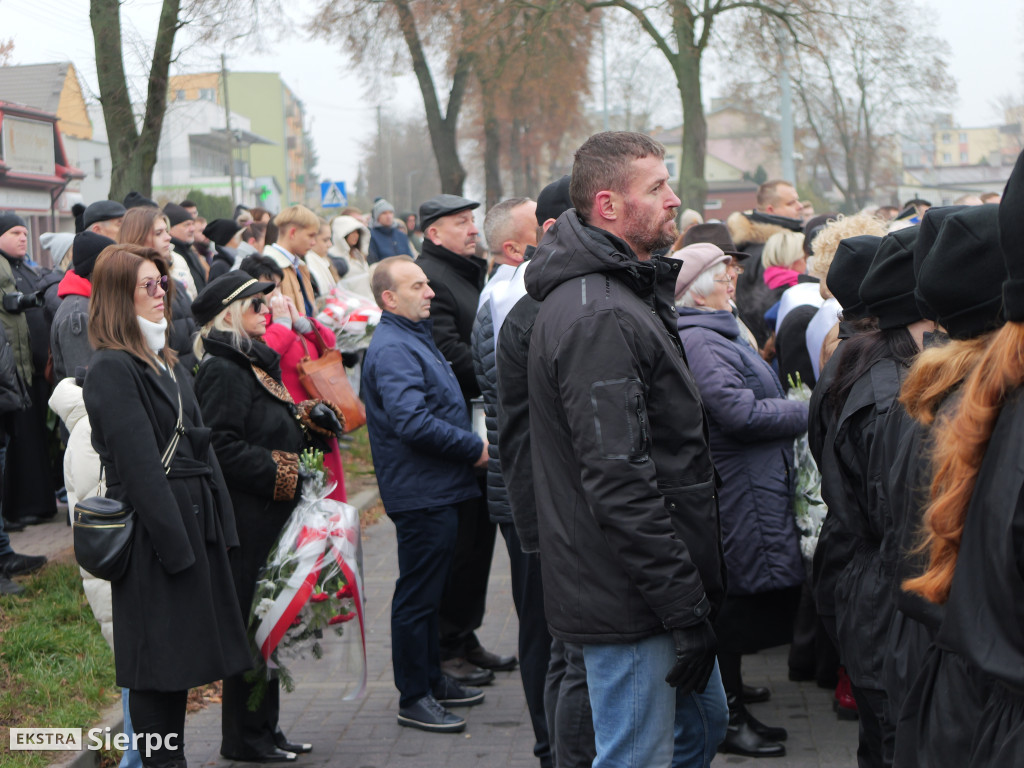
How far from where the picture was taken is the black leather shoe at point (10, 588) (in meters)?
6.34

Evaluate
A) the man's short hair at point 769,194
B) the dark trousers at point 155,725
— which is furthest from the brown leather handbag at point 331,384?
the man's short hair at point 769,194

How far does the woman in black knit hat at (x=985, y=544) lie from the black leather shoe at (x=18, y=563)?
236 inches

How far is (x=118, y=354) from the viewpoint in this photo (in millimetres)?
3908

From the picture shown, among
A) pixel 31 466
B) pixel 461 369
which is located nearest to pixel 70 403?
pixel 461 369

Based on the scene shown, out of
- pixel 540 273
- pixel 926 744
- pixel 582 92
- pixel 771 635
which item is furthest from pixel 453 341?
pixel 582 92

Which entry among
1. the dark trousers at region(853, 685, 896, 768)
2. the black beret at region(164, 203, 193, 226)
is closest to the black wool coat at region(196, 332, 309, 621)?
the dark trousers at region(853, 685, 896, 768)

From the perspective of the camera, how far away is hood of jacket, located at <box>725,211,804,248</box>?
Answer: 301 inches

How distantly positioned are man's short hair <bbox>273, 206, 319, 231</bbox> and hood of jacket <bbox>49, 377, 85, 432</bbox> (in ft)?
11.6

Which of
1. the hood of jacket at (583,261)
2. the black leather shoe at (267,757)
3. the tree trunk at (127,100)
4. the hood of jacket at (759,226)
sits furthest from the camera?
the tree trunk at (127,100)

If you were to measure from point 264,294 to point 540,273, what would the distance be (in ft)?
6.68

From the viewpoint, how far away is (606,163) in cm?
320

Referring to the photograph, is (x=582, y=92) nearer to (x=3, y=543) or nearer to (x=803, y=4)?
(x=803, y=4)

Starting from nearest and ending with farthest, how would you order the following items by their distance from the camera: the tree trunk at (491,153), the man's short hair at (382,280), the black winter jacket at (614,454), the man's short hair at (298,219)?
1. the black winter jacket at (614,454)
2. the man's short hair at (382,280)
3. the man's short hair at (298,219)
4. the tree trunk at (491,153)

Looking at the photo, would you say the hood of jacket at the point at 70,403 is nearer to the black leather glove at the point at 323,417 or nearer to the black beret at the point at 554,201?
the black leather glove at the point at 323,417
